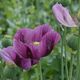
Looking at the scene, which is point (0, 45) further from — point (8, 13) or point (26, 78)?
point (8, 13)

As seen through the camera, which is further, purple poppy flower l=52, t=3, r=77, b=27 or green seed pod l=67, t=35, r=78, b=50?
green seed pod l=67, t=35, r=78, b=50

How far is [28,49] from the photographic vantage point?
31.5 inches

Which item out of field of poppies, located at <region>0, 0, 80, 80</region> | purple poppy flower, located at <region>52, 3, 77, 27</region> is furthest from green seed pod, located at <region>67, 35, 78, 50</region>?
purple poppy flower, located at <region>52, 3, 77, 27</region>

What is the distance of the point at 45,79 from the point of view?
1.15 metres

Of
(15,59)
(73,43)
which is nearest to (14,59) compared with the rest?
(15,59)

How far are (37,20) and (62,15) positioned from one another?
85 cm

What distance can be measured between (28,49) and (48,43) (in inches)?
1.5

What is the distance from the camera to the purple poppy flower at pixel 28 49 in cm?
79

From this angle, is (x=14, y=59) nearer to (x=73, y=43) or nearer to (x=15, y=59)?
(x=15, y=59)

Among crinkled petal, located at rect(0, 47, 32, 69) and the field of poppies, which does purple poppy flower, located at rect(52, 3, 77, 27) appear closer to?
the field of poppies

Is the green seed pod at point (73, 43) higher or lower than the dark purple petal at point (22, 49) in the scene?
lower

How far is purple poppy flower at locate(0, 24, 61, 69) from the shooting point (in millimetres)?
794

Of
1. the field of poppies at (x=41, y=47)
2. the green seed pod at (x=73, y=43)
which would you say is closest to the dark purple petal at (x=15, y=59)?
the field of poppies at (x=41, y=47)

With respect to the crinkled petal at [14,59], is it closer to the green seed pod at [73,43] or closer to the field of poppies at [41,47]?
the field of poppies at [41,47]
